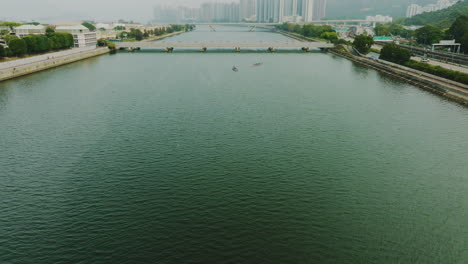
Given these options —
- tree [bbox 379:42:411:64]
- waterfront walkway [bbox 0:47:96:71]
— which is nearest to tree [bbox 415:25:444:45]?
tree [bbox 379:42:411:64]

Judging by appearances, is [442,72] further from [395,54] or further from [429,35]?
[429,35]

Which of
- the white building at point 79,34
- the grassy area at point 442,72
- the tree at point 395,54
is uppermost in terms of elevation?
the white building at point 79,34

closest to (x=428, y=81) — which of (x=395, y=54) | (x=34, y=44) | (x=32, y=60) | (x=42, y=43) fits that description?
(x=395, y=54)

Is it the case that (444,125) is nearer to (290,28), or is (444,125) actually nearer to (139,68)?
(139,68)

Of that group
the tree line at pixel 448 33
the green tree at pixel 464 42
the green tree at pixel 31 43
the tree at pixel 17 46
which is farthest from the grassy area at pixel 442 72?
the green tree at pixel 31 43

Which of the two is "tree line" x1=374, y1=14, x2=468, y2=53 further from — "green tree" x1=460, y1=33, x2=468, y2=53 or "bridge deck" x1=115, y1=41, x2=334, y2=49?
"bridge deck" x1=115, y1=41, x2=334, y2=49

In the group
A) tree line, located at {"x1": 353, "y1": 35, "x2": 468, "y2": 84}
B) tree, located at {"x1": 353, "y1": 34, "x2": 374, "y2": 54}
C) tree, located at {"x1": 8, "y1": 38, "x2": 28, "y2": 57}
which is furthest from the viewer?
tree, located at {"x1": 353, "y1": 34, "x2": 374, "y2": 54}

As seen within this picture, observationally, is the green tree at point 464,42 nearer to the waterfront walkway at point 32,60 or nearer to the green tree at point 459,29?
the green tree at point 459,29
